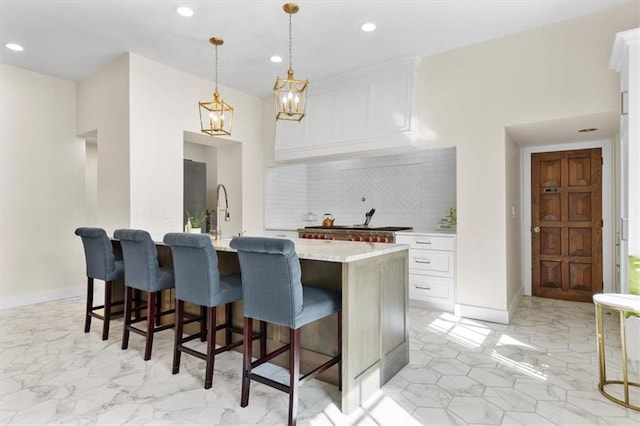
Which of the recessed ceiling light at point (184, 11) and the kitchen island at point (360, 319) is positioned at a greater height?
the recessed ceiling light at point (184, 11)

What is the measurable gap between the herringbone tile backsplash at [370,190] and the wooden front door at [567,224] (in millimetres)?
1233

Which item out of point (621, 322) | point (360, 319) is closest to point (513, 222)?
point (621, 322)

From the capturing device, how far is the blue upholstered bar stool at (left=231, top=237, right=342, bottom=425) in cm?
200

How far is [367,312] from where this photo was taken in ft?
7.48

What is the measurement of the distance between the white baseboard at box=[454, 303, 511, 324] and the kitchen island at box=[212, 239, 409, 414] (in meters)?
1.51

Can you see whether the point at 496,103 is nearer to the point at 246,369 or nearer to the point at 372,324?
the point at 372,324

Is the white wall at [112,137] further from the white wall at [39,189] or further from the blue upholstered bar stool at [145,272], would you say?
the blue upholstered bar stool at [145,272]

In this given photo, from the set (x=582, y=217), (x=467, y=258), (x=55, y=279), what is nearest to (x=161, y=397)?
(x=467, y=258)

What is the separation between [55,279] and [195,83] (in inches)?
125

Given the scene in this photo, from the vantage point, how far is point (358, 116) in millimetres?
4645

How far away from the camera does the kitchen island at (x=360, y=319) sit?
2.12m

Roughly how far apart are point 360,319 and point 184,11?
299 centimetres

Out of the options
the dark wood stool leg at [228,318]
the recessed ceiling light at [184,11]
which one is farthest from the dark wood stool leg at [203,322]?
the recessed ceiling light at [184,11]

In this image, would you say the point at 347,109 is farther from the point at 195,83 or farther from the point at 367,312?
the point at 367,312
